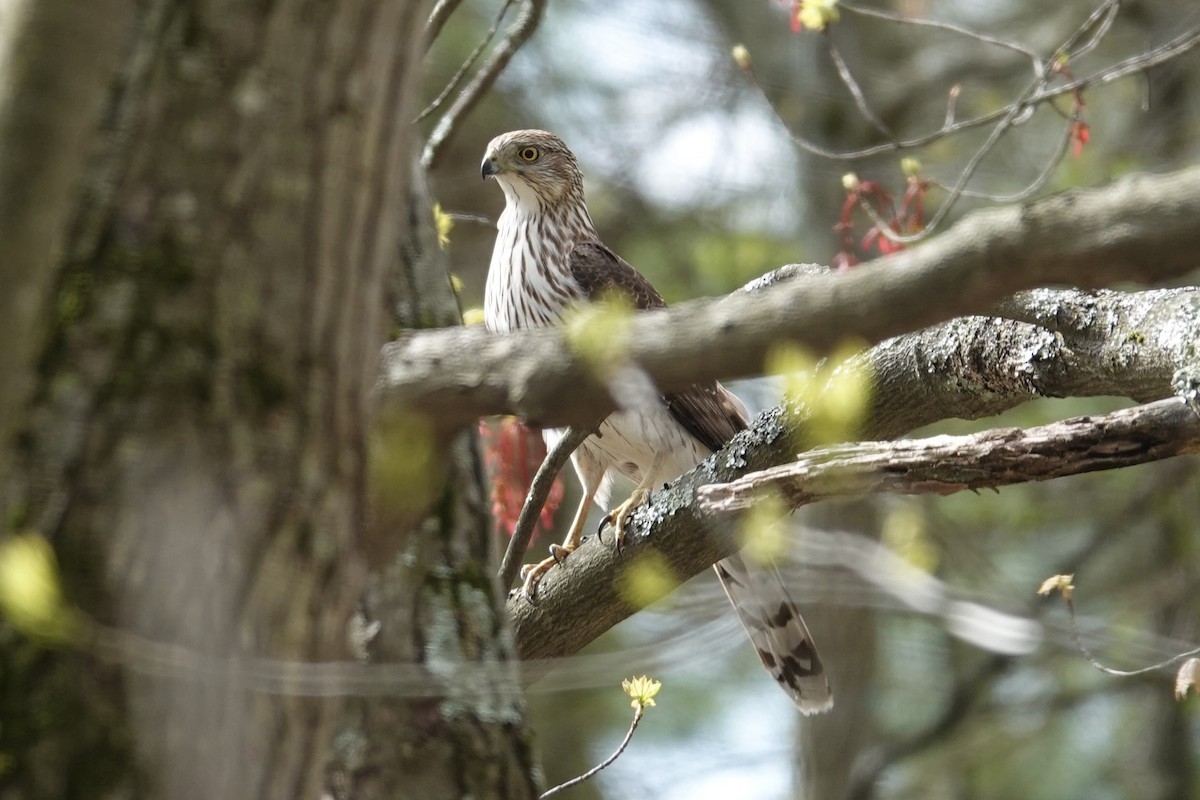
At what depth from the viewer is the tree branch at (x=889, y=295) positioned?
134 cm

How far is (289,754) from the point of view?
4.78 feet

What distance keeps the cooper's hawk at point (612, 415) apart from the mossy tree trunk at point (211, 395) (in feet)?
10.1

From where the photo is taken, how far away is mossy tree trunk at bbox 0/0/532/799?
1.34 metres

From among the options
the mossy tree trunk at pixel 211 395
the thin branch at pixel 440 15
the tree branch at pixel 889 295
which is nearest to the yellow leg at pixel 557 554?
the thin branch at pixel 440 15

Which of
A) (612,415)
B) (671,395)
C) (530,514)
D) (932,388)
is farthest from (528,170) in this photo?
(932,388)

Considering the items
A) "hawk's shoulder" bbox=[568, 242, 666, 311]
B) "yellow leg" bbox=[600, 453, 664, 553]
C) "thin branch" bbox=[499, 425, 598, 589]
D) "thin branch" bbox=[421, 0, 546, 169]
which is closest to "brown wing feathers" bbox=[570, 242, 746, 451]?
"hawk's shoulder" bbox=[568, 242, 666, 311]

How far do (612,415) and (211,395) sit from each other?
10.8ft

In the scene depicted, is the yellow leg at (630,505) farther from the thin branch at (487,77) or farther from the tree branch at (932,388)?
the thin branch at (487,77)

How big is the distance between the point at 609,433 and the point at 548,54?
4063 mm

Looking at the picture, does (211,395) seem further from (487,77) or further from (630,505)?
(630,505)

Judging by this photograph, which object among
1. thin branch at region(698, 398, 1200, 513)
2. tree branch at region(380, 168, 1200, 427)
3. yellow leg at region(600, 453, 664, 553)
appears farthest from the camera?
yellow leg at region(600, 453, 664, 553)

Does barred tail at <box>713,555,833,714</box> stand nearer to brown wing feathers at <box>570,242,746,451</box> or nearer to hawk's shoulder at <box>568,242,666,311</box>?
brown wing feathers at <box>570,242,746,451</box>

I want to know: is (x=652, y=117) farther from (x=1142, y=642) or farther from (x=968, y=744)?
(x=1142, y=642)

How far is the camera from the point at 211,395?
1.40m
